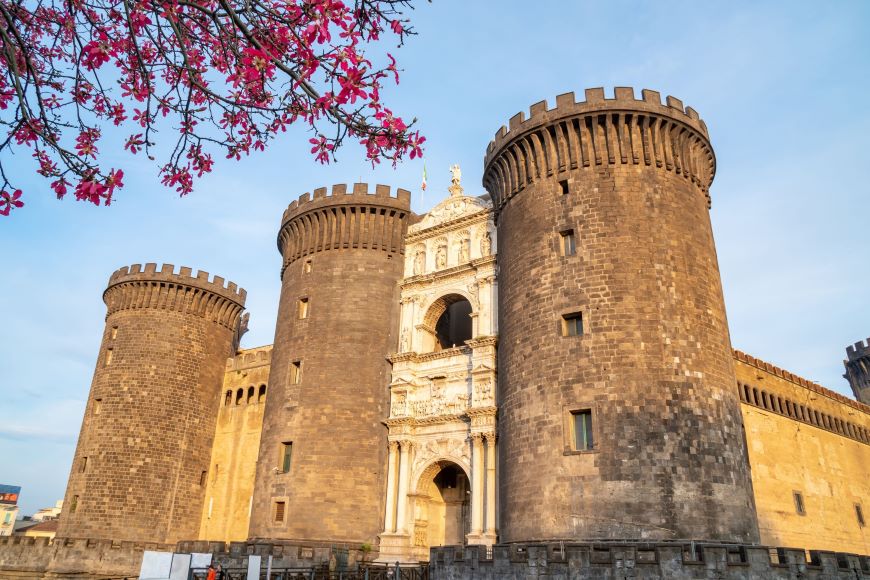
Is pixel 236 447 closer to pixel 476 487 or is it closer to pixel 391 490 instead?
pixel 391 490

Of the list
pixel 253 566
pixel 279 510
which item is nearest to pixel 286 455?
pixel 279 510

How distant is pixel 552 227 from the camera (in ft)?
80.9

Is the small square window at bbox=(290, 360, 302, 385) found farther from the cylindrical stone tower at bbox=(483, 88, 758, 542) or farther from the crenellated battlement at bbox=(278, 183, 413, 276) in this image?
the cylindrical stone tower at bbox=(483, 88, 758, 542)

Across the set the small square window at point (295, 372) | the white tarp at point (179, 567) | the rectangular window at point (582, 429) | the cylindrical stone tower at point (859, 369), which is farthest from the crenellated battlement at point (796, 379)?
the white tarp at point (179, 567)

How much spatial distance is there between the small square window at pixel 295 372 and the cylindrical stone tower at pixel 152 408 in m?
8.47

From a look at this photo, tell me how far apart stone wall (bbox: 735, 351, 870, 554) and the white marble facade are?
12.4 m

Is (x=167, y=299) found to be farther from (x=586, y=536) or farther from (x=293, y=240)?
(x=586, y=536)

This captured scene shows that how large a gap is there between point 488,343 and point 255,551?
11.4 meters

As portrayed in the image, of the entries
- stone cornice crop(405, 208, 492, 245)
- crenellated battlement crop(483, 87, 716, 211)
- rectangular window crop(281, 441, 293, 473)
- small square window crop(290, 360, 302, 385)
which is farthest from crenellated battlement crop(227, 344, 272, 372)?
crenellated battlement crop(483, 87, 716, 211)

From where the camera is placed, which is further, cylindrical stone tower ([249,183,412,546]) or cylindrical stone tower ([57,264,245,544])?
cylindrical stone tower ([57,264,245,544])

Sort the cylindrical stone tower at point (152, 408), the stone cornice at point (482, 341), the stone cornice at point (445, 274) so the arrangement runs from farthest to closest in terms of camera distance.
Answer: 1. the cylindrical stone tower at point (152, 408)
2. the stone cornice at point (445, 274)
3. the stone cornice at point (482, 341)

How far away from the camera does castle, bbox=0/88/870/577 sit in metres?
21.0

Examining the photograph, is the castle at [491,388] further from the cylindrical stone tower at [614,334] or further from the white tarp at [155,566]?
the white tarp at [155,566]

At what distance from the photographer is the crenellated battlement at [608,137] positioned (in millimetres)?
24594
